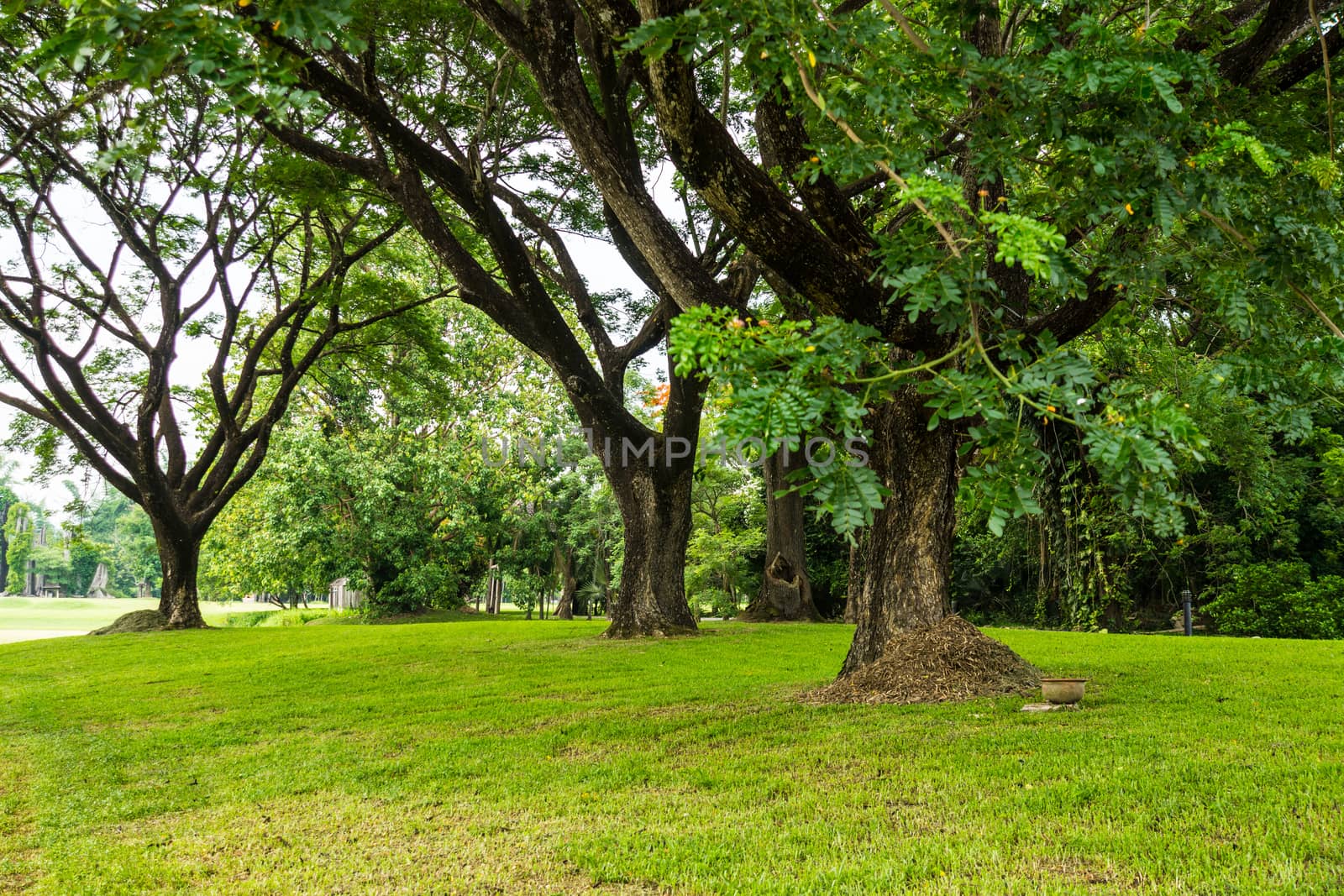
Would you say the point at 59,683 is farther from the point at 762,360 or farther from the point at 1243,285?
the point at 1243,285

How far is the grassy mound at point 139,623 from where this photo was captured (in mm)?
15781

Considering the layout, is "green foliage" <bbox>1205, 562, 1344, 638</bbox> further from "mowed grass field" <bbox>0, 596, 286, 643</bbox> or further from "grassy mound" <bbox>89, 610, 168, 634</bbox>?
"mowed grass field" <bbox>0, 596, 286, 643</bbox>

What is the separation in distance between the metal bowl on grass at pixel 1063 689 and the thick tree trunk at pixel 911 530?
1124mm

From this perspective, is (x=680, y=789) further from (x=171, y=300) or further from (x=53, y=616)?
(x=53, y=616)

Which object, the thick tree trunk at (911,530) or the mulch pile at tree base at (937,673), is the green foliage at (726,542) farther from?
the mulch pile at tree base at (937,673)

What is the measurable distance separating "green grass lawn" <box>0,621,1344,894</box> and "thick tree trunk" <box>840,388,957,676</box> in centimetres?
99

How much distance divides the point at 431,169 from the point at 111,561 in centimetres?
6353

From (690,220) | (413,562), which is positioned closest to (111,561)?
(413,562)

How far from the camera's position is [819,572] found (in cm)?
1938

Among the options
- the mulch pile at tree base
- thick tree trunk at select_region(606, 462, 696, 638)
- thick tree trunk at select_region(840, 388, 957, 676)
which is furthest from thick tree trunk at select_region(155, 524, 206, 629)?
thick tree trunk at select_region(840, 388, 957, 676)

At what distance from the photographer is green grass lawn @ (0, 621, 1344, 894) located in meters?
2.83

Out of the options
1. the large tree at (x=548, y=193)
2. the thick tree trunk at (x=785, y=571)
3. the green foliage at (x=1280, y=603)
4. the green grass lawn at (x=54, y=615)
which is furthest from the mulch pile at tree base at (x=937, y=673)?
the green grass lawn at (x=54, y=615)

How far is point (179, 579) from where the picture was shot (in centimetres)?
1619

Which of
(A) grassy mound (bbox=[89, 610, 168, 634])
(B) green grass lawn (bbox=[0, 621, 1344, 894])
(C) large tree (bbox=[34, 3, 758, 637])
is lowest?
(A) grassy mound (bbox=[89, 610, 168, 634])
